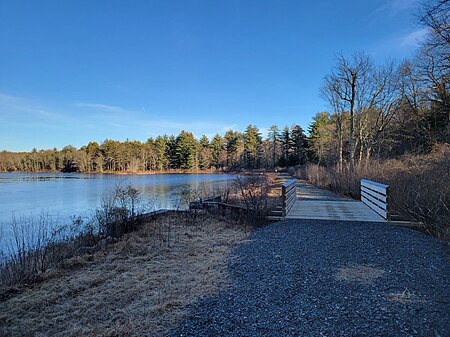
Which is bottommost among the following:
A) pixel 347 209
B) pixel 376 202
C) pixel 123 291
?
pixel 123 291

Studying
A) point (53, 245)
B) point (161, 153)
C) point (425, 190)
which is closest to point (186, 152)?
point (161, 153)

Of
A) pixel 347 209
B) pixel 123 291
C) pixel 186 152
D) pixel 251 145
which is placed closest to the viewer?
pixel 123 291

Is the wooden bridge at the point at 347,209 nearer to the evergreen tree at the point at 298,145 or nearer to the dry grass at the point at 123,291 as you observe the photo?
the dry grass at the point at 123,291

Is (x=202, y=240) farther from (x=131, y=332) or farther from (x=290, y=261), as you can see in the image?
(x=131, y=332)

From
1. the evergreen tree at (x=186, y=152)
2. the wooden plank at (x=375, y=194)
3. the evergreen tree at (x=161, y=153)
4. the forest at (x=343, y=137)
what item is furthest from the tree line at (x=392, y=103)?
the evergreen tree at (x=161, y=153)

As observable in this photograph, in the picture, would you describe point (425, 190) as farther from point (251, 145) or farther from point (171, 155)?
point (171, 155)

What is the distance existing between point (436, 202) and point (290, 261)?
11.8ft

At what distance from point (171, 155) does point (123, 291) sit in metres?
61.3

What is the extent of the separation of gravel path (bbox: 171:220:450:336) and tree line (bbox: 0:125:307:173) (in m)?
49.9

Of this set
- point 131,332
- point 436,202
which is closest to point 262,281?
point 131,332

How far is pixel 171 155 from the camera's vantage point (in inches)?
2517

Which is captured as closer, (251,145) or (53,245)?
(53,245)

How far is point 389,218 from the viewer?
22.7 ft

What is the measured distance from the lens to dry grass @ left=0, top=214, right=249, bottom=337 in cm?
285
